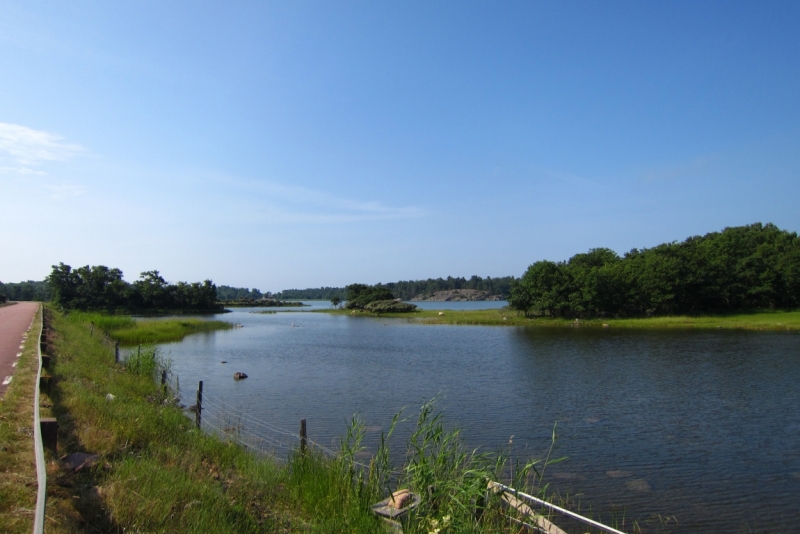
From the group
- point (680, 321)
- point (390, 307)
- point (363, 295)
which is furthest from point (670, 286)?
point (363, 295)

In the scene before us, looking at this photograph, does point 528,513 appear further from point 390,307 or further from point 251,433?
point 390,307

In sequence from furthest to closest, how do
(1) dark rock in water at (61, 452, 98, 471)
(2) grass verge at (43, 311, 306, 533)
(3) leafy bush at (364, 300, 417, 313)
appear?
1. (3) leafy bush at (364, 300, 417, 313)
2. (1) dark rock in water at (61, 452, 98, 471)
3. (2) grass verge at (43, 311, 306, 533)

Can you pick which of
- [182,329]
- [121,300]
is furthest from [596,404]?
[121,300]

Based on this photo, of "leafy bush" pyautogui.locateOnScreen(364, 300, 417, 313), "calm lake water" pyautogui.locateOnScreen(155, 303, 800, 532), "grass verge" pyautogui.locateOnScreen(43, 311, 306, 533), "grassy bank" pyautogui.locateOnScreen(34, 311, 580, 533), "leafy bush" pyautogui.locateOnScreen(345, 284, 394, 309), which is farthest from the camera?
"leafy bush" pyautogui.locateOnScreen(345, 284, 394, 309)

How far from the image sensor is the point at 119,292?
92188 millimetres

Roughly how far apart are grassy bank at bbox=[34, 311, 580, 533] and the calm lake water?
9.43 feet

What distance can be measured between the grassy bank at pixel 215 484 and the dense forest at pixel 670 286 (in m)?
57.0

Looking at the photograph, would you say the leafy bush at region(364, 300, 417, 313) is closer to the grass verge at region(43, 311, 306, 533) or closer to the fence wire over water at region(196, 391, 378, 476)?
the fence wire over water at region(196, 391, 378, 476)

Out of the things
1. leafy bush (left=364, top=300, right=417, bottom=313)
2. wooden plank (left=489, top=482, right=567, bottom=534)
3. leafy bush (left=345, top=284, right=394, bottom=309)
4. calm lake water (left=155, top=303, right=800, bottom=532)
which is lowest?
calm lake water (left=155, top=303, right=800, bottom=532)

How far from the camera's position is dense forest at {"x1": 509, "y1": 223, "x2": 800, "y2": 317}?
62938 mm

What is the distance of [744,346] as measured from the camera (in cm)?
3466

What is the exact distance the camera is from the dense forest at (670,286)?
62938mm

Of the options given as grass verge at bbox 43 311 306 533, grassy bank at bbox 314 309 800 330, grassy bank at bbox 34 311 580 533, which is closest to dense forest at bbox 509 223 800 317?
grassy bank at bbox 314 309 800 330

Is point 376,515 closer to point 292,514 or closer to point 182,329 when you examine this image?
point 292,514
